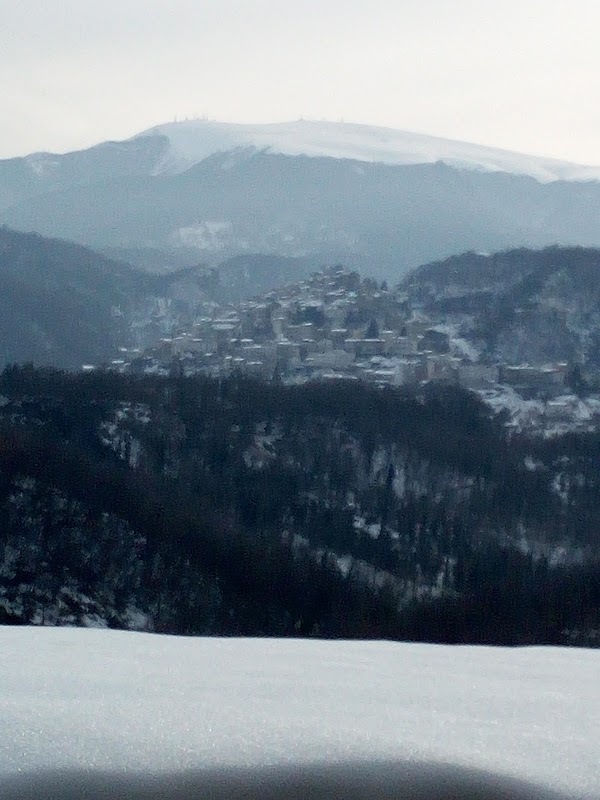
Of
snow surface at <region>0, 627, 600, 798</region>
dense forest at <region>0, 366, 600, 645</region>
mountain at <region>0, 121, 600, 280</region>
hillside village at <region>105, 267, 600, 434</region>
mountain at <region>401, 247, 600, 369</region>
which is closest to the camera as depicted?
snow surface at <region>0, 627, 600, 798</region>

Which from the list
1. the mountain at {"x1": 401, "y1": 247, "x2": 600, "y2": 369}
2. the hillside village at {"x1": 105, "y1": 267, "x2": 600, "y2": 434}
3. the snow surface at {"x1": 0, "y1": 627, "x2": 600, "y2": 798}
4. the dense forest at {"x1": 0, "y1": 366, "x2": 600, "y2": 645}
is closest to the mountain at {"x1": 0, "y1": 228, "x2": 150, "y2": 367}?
the hillside village at {"x1": 105, "y1": 267, "x2": 600, "y2": 434}

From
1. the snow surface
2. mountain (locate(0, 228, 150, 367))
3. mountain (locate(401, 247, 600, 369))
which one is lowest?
mountain (locate(0, 228, 150, 367))

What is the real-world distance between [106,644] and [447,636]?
2158 cm

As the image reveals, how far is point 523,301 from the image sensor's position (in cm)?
7450

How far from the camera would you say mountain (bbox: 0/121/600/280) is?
15362 centimetres

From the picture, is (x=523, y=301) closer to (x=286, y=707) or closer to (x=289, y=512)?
(x=289, y=512)

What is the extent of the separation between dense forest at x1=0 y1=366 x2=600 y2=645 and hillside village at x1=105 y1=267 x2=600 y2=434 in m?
5.62

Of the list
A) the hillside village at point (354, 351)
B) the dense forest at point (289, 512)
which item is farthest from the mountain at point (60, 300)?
the dense forest at point (289, 512)

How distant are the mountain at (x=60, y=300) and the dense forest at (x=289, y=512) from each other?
37.0 metres

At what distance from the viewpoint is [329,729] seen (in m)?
2.55

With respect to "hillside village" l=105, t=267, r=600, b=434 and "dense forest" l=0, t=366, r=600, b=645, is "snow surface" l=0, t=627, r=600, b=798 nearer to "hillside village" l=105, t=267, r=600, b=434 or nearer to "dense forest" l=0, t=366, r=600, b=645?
"dense forest" l=0, t=366, r=600, b=645

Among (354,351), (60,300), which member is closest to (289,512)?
(354,351)

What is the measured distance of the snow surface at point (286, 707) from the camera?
2.41 m

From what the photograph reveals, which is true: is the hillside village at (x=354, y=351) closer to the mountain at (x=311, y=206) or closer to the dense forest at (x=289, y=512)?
→ the dense forest at (x=289, y=512)
